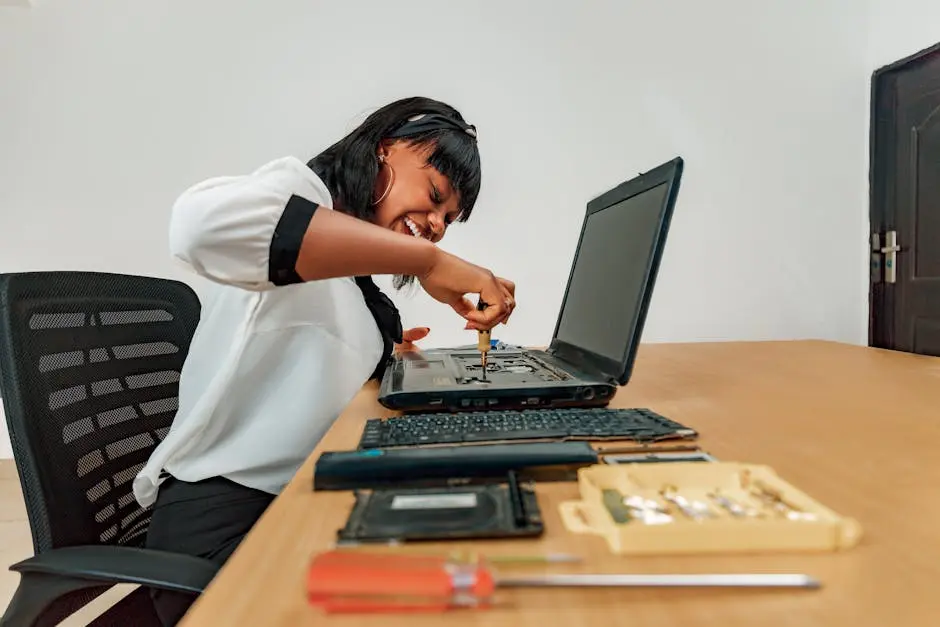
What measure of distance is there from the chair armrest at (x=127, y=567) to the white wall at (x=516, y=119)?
1860 mm

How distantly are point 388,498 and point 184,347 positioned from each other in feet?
2.32

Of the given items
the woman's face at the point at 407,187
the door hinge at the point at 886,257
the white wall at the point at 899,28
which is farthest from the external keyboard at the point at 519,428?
the white wall at the point at 899,28

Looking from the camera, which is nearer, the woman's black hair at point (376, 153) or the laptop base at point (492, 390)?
the laptop base at point (492, 390)

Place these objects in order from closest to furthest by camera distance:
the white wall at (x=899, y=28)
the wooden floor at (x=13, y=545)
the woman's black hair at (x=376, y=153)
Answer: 1. the woman's black hair at (x=376, y=153)
2. the wooden floor at (x=13, y=545)
3. the white wall at (x=899, y=28)

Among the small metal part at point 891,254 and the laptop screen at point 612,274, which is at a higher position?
the small metal part at point 891,254

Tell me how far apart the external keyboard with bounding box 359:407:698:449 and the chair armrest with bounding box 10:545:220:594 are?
18 cm

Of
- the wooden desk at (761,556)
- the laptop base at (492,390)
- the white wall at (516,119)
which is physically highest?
Answer: the white wall at (516,119)

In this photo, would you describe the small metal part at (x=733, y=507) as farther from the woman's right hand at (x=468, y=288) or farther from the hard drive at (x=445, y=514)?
the woman's right hand at (x=468, y=288)

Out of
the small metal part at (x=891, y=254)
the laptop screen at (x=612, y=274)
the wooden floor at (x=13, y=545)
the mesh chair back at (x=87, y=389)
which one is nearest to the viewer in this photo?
the mesh chair back at (x=87, y=389)

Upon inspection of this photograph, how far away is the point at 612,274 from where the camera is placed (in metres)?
0.96

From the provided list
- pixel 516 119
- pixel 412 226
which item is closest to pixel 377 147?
pixel 412 226

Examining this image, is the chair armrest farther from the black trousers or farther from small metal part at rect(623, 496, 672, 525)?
small metal part at rect(623, 496, 672, 525)

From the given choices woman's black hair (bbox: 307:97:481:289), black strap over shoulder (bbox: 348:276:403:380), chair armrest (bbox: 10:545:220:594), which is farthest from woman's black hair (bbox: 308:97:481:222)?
chair armrest (bbox: 10:545:220:594)

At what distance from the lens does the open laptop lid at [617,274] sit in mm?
777
